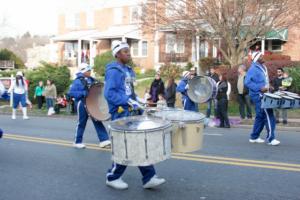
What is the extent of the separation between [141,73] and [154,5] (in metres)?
13.3

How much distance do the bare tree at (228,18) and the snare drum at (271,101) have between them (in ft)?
39.0

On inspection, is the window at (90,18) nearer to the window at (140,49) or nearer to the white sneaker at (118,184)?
the window at (140,49)

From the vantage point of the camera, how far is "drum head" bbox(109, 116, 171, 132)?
539cm

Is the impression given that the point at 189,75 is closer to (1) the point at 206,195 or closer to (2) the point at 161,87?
(2) the point at 161,87

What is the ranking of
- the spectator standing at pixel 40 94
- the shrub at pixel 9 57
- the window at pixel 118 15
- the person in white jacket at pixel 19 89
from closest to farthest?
the person in white jacket at pixel 19 89
the spectator standing at pixel 40 94
the window at pixel 118 15
the shrub at pixel 9 57

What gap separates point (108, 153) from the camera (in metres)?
9.10

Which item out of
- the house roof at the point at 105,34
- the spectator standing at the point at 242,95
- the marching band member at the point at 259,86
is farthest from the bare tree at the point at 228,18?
the house roof at the point at 105,34

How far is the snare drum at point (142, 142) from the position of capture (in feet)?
17.5

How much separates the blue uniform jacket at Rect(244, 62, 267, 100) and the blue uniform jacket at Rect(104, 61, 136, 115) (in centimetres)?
431

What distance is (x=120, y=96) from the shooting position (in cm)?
614

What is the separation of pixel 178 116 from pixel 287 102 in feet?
14.0

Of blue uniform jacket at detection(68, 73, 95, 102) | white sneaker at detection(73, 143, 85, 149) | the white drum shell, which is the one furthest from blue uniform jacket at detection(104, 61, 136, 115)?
white sneaker at detection(73, 143, 85, 149)

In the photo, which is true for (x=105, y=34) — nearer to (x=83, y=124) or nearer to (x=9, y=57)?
(x=9, y=57)

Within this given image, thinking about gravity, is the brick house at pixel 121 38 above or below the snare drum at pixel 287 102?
above
